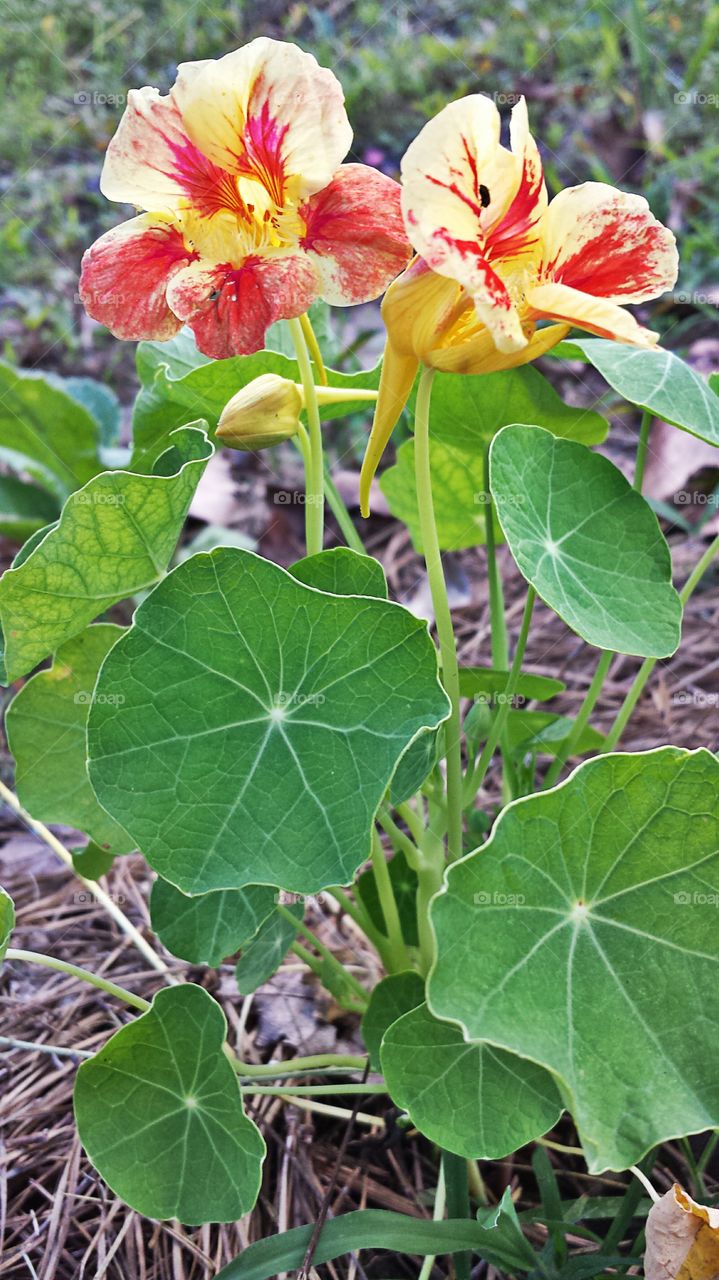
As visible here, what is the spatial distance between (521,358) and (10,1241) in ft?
3.01

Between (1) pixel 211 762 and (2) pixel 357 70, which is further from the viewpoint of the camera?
(2) pixel 357 70

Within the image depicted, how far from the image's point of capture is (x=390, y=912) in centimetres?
96

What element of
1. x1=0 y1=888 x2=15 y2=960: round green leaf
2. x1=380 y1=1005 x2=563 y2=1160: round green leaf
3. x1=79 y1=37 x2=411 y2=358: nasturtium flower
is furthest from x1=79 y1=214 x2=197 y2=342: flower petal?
x1=380 y1=1005 x2=563 y2=1160: round green leaf

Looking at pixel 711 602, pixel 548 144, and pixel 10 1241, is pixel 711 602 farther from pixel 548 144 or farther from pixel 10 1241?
pixel 548 144

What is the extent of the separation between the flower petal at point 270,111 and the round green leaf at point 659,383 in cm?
31

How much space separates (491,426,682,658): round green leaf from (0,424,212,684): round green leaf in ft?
0.87

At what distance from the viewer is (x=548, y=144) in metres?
2.52

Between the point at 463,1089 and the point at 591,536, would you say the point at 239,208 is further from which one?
the point at 463,1089

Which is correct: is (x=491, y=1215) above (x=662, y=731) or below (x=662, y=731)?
above

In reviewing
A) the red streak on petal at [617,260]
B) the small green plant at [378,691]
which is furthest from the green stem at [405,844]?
the red streak on petal at [617,260]

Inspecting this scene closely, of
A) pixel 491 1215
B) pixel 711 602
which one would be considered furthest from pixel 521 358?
pixel 711 602

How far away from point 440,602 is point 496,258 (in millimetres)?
258

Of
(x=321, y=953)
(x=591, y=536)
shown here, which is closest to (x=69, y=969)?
(x=321, y=953)

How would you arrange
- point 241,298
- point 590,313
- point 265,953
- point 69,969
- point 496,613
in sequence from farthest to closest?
point 496,613 < point 265,953 < point 69,969 < point 241,298 < point 590,313
